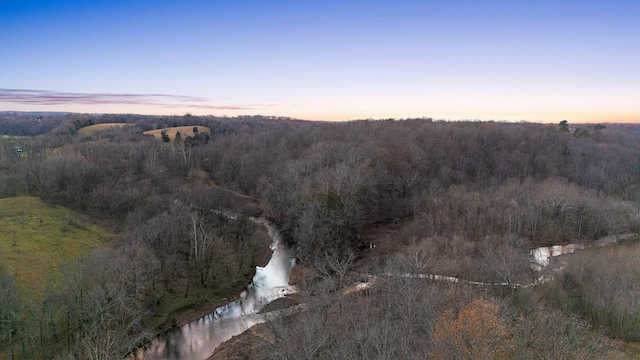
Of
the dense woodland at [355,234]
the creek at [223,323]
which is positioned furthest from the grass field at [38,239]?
the creek at [223,323]

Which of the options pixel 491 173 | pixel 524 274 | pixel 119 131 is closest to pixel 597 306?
pixel 524 274

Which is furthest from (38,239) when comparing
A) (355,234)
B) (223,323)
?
(355,234)

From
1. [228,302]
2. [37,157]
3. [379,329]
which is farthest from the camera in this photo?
[37,157]

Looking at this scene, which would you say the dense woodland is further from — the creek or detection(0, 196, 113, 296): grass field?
detection(0, 196, 113, 296): grass field

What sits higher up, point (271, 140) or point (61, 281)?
point (271, 140)

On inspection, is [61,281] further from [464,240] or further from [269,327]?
[464,240]

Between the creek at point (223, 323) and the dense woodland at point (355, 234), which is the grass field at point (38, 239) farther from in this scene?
the creek at point (223, 323)
